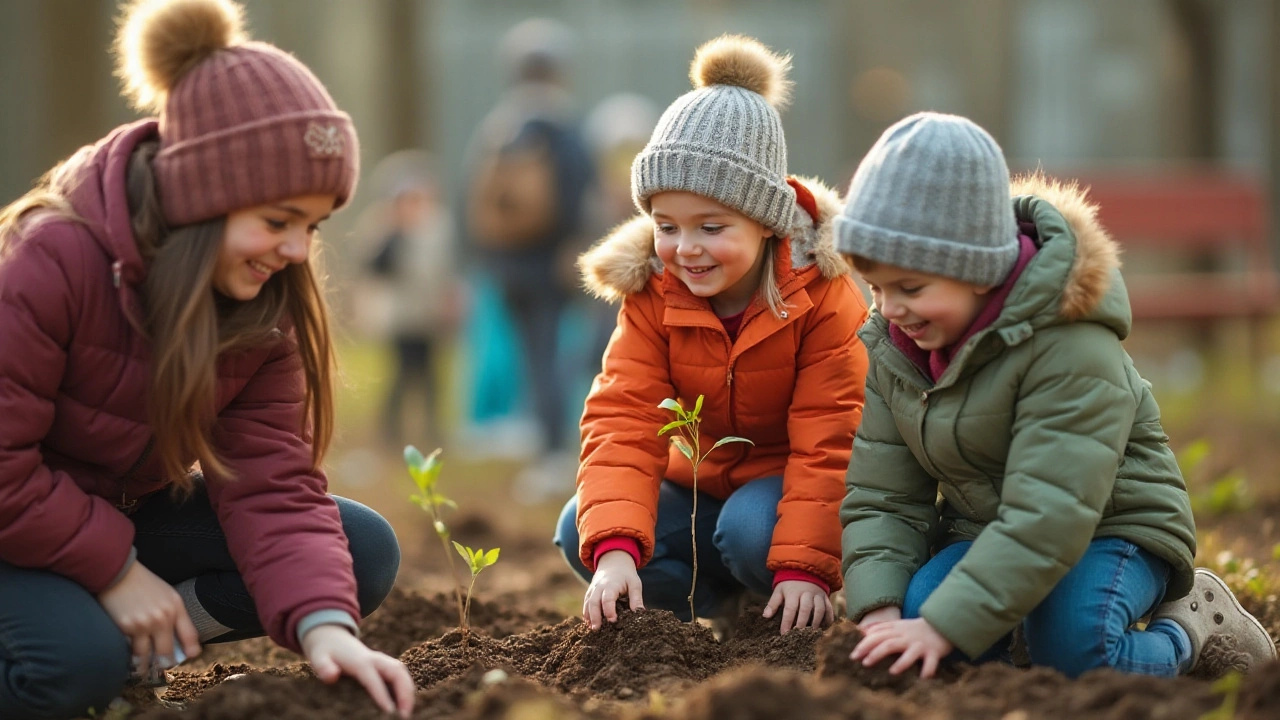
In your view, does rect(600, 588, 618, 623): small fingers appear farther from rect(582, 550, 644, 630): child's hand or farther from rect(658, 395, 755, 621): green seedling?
rect(658, 395, 755, 621): green seedling

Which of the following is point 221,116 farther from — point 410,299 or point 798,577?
point 410,299

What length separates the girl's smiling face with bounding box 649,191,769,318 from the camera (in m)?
3.18

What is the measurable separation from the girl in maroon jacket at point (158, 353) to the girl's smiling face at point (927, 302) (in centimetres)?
107

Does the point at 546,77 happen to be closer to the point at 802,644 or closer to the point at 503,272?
the point at 503,272

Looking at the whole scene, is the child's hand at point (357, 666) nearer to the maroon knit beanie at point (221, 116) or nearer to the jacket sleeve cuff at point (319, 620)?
the jacket sleeve cuff at point (319, 620)

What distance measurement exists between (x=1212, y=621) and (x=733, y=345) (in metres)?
1.18

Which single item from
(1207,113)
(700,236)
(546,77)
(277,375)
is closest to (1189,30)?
(1207,113)

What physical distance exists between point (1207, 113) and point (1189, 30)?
0.69m

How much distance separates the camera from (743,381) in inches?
130

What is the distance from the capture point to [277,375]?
2922 millimetres

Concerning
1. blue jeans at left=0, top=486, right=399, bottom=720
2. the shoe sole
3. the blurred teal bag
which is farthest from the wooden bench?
blue jeans at left=0, top=486, right=399, bottom=720

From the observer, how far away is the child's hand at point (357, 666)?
8.35 feet

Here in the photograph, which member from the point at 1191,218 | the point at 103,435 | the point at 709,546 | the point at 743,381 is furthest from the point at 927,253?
the point at 1191,218

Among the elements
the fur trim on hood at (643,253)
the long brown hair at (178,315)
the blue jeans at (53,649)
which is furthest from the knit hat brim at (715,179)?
the blue jeans at (53,649)
